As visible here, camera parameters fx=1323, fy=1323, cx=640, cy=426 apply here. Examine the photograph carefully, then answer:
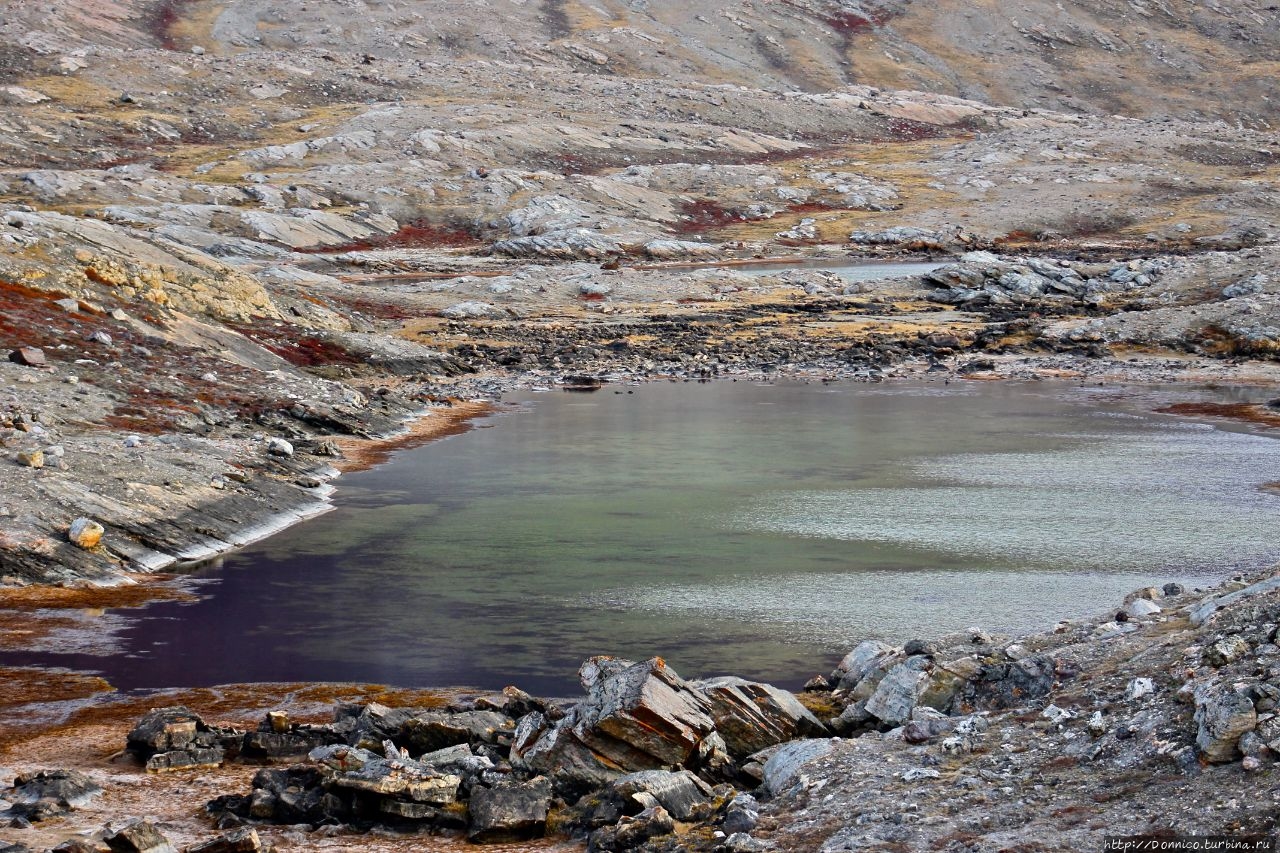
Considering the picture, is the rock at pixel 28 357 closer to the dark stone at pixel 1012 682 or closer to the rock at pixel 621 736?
the rock at pixel 621 736

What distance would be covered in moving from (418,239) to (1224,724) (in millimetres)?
123141

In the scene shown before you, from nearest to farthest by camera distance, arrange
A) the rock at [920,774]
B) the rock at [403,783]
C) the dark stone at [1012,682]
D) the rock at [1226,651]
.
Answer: the rock at [920,774]
the rock at [1226,651]
the rock at [403,783]
the dark stone at [1012,682]

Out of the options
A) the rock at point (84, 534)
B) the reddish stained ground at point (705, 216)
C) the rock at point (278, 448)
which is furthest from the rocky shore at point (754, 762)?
→ the reddish stained ground at point (705, 216)

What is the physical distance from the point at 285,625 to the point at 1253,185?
151478 mm

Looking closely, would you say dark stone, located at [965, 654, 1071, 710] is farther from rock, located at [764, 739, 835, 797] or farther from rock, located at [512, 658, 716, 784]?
rock, located at [512, 658, 716, 784]

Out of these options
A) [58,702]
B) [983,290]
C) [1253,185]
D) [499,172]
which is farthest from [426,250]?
[58,702]

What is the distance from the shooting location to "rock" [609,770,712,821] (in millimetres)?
17156

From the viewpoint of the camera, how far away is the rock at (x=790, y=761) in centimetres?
1766

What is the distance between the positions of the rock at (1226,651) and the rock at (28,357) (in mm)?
41651

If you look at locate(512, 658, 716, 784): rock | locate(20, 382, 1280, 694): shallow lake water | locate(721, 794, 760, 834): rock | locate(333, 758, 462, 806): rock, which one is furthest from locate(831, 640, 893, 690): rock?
locate(333, 758, 462, 806): rock

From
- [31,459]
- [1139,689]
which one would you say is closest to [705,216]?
[31,459]

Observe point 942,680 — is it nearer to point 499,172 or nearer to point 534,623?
point 534,623

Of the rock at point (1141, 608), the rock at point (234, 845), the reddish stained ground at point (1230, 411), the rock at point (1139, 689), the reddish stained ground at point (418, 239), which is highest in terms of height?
the reddish stained ground at point (418, 239)

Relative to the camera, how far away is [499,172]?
14838 cm
